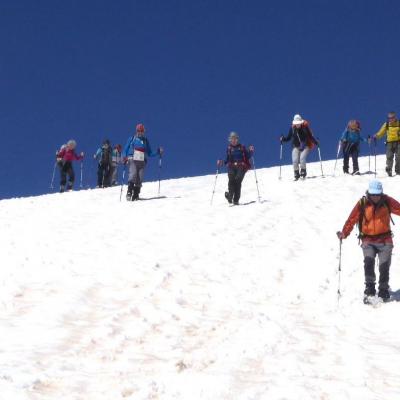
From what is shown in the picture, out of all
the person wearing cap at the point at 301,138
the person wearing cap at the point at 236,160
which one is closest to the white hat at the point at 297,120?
the person wearing cap at the point at 301,138

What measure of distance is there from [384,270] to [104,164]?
61.1 feet

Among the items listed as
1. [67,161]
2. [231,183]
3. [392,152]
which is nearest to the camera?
[231,183]

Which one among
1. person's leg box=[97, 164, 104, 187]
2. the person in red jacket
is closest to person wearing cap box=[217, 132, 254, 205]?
the person in red jacket

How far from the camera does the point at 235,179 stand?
18125mm

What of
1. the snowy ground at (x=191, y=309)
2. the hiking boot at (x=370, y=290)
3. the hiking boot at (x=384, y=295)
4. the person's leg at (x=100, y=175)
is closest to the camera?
the snowy ground at (x=191, y=309)

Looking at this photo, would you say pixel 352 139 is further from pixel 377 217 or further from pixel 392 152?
pixel 377 217

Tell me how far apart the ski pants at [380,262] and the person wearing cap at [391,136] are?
39.7 feet

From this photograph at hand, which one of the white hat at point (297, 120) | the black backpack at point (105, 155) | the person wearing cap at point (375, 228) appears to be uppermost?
the white hat at point (297, 120)

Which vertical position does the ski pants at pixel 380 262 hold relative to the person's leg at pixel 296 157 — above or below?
below

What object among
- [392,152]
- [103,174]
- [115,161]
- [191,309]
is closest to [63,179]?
[103,174]

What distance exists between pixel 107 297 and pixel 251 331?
2.64m

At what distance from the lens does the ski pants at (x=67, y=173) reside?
25297 millimetres

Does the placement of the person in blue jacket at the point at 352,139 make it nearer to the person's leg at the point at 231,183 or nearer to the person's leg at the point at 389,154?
the person's leg at the point at 389,154

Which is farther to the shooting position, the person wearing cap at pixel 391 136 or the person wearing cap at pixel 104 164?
the person wearing cap at pixel 104 164
